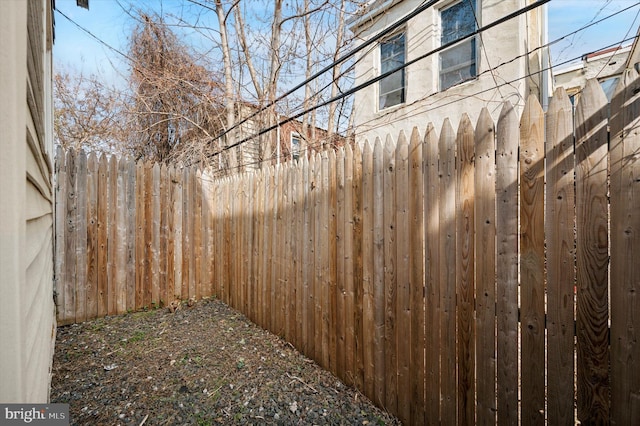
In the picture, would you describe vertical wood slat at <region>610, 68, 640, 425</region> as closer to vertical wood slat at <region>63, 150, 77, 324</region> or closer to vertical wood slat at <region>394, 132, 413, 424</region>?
vertical wood slat at <region>394, 132, 413, 424</region>

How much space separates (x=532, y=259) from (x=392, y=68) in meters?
5.90

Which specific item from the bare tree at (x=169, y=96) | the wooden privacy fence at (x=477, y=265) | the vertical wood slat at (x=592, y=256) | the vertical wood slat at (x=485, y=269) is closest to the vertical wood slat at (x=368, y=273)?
the wooden privacy fence at (x=477, y=265)

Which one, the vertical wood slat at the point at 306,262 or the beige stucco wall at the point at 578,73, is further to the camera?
the beige stucco wall at the point at 578,73

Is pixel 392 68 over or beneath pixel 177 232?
over

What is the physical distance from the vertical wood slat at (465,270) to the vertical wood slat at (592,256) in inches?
18.7

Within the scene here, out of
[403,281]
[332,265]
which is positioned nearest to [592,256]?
[403,281]

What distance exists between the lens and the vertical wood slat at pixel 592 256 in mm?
1297

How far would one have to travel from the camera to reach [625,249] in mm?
1250

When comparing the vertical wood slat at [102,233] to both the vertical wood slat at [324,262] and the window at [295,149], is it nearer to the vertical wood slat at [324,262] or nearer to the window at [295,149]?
the window at [295,149]

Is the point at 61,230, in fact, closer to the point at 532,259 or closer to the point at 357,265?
the point at 357,265

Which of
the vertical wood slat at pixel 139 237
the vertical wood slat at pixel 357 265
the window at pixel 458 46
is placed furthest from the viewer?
the window at pixel 458 46

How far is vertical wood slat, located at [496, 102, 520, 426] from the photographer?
5.08 feet

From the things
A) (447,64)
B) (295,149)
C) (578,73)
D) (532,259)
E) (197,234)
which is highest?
(578,73)

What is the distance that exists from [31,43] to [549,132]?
2133mm
